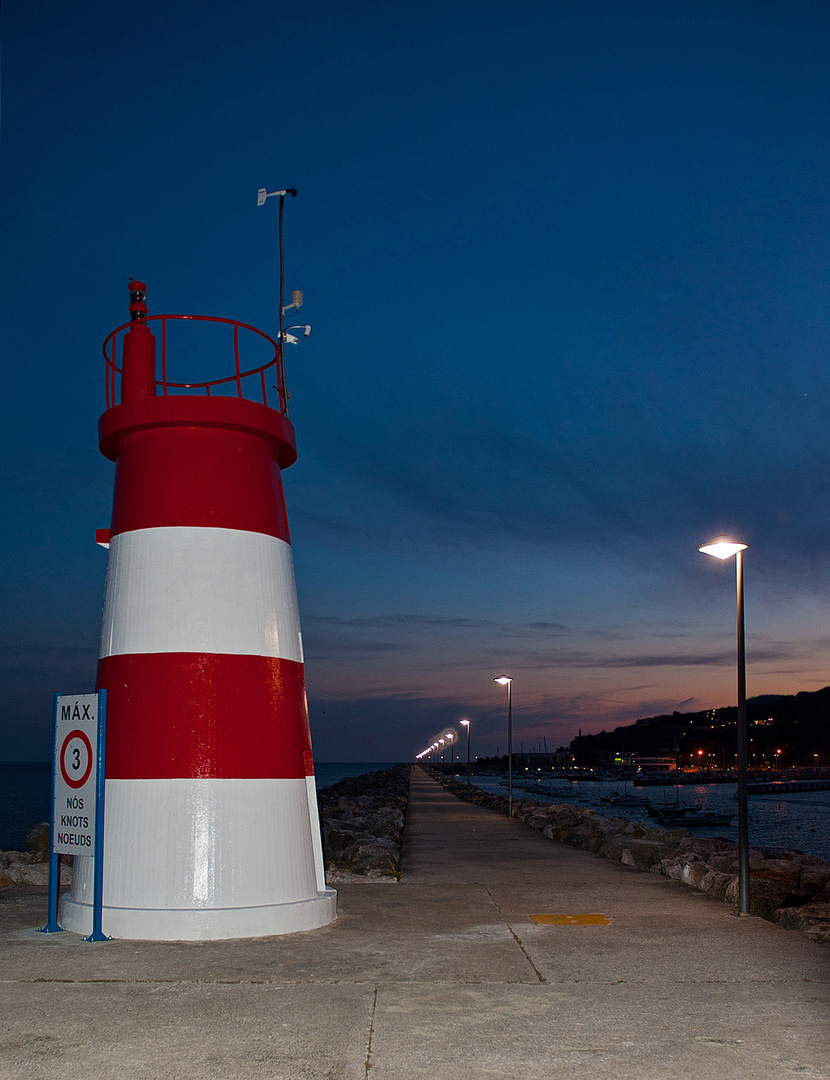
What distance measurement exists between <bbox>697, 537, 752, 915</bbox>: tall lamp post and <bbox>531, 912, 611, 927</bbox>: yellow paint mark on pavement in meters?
1.54

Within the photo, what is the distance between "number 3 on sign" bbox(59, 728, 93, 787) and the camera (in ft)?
27.9

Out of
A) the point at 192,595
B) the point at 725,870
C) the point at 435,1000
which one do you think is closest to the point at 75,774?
the point at 192,595

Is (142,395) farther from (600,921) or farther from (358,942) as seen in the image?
(600,921)

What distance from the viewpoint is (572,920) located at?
940 centimetres

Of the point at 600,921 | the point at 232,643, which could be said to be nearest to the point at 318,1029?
the point at 232,643

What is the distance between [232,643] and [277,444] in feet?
7.47

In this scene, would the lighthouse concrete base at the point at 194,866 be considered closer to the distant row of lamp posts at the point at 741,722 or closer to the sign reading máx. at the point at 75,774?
the sign reading máx. at the point at 75,774

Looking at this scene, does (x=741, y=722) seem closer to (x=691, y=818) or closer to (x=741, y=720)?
(x=741, y=720)

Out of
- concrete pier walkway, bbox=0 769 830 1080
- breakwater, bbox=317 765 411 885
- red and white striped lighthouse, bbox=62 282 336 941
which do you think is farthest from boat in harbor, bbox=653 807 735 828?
red and white striped lighthouse, bbox=62 282 336 941

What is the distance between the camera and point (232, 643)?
878cm

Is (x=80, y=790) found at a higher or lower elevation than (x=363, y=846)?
higher

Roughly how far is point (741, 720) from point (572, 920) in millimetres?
2850

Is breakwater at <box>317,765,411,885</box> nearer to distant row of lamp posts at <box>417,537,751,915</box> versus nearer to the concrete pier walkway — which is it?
the concrete pier walkway

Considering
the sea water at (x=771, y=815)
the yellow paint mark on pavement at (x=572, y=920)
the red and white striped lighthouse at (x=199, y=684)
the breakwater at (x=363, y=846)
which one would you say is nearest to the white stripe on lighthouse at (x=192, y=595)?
the red and white striped lighthouse at (x=199, y=684)
